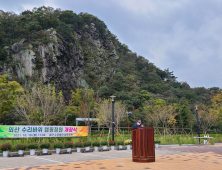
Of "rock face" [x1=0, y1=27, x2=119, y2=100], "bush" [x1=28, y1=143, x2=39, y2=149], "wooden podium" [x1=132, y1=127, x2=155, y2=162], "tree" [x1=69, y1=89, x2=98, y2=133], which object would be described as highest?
"rock face" [x1=0, y1=27, x2=119, y2=100]

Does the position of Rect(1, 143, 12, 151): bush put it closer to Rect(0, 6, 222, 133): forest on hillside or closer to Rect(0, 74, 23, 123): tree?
Rect(0, 6, 222, 133): forest on hillside

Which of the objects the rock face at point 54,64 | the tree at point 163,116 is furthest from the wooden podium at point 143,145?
the rock face at point 54,64

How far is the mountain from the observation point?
38.5 meters

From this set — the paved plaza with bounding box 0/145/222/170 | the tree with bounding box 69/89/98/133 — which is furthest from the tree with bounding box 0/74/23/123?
the paved plaza with bounding box 0/145/222/170

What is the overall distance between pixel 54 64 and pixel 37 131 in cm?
3130

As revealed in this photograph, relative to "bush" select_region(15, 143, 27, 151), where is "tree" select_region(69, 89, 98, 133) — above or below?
above

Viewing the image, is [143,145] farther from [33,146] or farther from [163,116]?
[163,116]

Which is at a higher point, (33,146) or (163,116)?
(163,116)

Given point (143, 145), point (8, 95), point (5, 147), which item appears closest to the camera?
point (143, 145)

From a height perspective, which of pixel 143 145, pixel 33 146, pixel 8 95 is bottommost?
pixel 33 146

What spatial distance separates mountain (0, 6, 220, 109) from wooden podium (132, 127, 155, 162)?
3158 cm

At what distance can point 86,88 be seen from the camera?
44.4 m

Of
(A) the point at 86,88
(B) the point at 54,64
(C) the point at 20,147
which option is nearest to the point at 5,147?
(C) the point at 20,147

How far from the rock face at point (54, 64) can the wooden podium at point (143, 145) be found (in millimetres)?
33615
